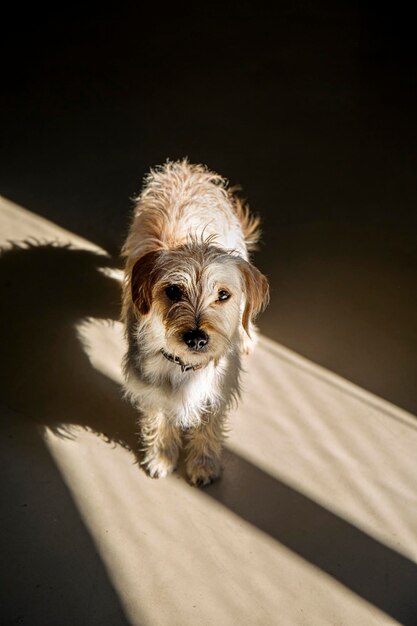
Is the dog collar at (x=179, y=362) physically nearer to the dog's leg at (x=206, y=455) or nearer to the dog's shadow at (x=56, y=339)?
the dog's leg at (x=206, y=455)

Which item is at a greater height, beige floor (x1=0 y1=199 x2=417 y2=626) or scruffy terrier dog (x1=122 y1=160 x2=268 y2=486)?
scruffy terrier dog (x1=122 y1=160 x2=268 y2=486)

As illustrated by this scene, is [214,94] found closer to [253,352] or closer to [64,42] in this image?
[64,42]

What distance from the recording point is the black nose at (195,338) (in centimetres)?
172

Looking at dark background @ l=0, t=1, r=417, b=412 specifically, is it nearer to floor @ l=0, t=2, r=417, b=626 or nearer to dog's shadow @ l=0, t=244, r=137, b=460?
floor @ l=0, t=2, r=417, b=626

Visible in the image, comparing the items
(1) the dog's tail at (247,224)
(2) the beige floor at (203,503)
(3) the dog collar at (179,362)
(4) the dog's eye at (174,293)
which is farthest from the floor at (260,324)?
(4) the dog's eye at (174,293)

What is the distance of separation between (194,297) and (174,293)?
0.07 metres

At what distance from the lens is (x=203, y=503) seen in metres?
2.14

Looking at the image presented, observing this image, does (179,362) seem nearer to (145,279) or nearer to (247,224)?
(145,279)

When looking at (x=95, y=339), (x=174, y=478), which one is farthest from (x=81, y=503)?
(x=95, y=339)

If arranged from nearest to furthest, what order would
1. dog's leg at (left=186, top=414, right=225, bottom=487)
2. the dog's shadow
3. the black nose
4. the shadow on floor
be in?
the black nose → the shadow on floor → dog's leg at (left=186, top=414, right=225, bottom=487) → the dog's shadow

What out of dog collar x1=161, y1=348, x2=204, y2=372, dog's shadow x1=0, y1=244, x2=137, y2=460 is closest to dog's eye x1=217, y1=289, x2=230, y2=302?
dog collar x1=161, y1=348, x2=204, y2=372

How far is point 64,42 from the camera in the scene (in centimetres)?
442

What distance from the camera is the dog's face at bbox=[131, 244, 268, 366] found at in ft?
5.76

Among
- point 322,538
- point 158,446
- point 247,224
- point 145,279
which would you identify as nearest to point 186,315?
point 145,279
